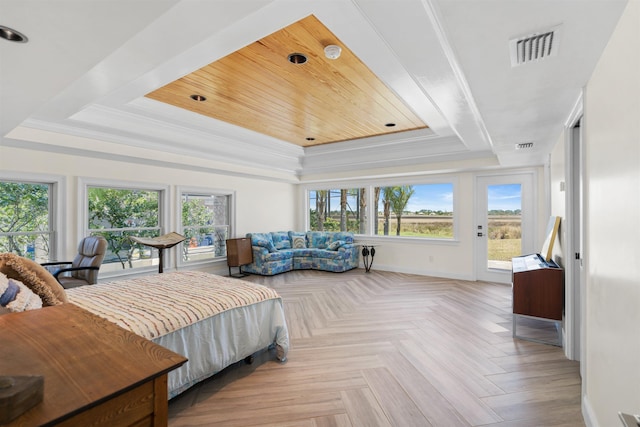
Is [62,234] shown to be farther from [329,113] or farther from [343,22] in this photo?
[343,22]

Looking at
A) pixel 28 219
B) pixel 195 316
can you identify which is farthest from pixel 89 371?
pixel 28 219

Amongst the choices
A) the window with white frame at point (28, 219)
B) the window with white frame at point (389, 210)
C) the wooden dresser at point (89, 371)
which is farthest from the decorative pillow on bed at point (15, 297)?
the window with white frame at point (389, 210)

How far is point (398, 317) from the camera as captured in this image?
380 centimetres

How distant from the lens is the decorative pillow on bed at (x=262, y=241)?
253 inches

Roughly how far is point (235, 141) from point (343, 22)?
384 cm

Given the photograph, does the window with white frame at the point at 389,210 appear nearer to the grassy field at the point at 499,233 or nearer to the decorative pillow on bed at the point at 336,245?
the grassy field at the point at 499,233

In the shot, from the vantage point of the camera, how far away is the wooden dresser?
79cm

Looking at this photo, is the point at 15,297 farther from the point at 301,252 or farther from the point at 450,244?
the point at 450,244

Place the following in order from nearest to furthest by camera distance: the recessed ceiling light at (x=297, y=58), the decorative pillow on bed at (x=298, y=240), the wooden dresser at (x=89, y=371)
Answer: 1. the wooden dresser at (x=89, y=371)
2. the recessed ceiling light at (x=297, y=58)
3. the decorative pillow on bed at (x=298, y=240)

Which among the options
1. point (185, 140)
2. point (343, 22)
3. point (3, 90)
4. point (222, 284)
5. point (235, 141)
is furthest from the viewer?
point (235, 141)

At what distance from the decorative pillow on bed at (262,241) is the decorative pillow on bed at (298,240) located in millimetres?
714

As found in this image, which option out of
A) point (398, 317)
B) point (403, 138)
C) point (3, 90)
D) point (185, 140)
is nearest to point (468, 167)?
point (403, 138)

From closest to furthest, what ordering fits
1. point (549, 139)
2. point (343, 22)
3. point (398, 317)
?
point (343, 22), point (549, 139), point (398, 317)

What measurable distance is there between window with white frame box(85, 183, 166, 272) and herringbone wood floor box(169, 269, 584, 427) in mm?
2761
